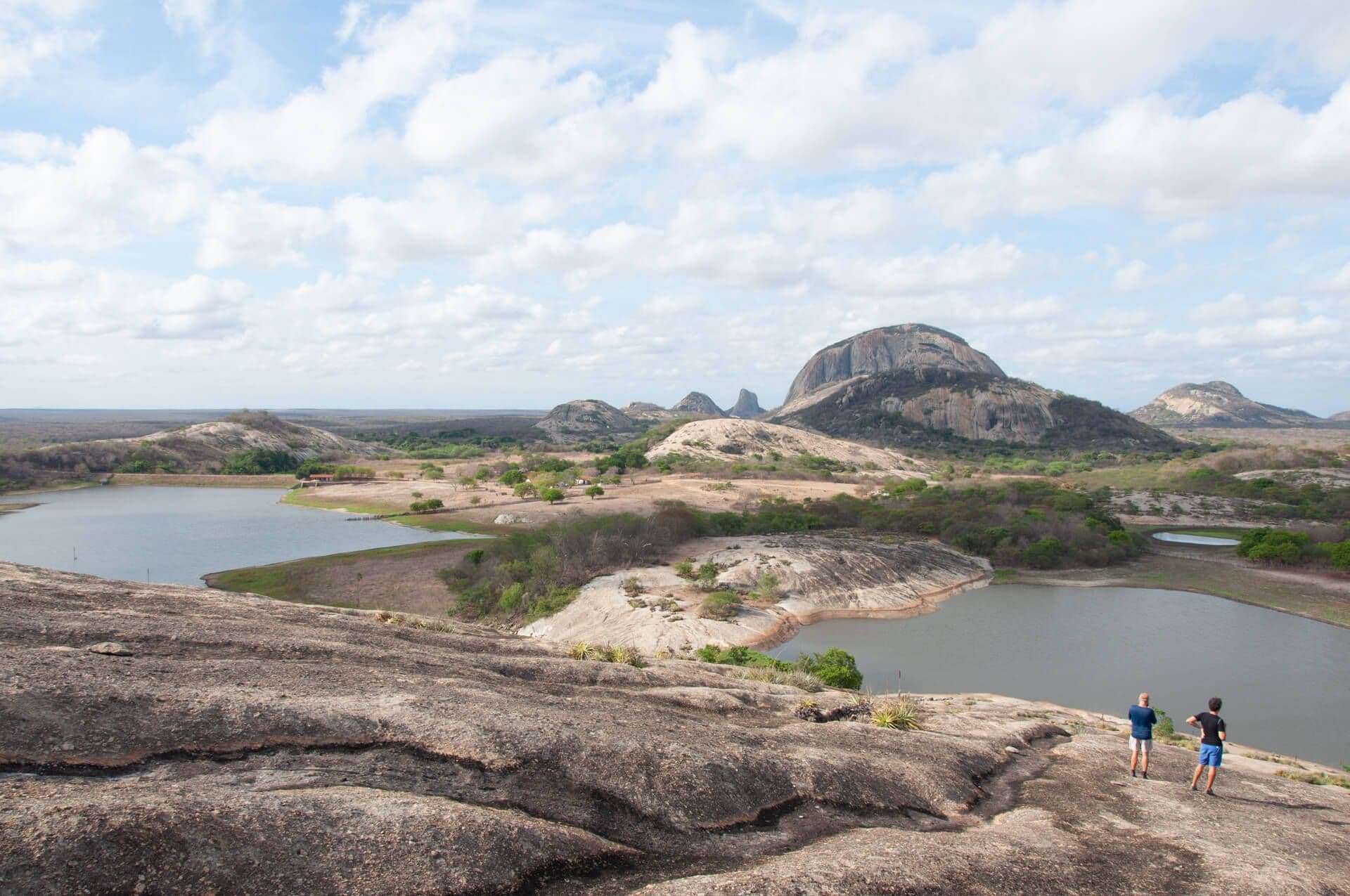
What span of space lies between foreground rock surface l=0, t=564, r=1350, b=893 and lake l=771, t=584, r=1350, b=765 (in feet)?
64.4

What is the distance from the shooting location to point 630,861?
7.74m

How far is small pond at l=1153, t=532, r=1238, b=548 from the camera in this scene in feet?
233

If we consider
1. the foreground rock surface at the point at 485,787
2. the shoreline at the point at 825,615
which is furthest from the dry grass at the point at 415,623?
the shoreline at the point at 825,615

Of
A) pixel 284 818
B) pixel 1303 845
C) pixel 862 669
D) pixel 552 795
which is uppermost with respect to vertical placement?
pixel 284 818

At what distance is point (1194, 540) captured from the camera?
243ft

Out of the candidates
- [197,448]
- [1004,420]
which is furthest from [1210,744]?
[1004,420]

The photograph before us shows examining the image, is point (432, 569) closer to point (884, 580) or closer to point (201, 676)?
point (884, 580)

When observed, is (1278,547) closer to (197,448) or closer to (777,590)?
(777,590)

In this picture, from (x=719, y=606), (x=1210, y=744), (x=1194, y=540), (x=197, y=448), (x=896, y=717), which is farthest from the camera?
(x=197, y=448)

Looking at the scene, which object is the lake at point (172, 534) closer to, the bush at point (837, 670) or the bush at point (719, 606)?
the bush at point (719, 606)

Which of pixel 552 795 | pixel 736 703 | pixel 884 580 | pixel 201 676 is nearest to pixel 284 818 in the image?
pixel 552 795

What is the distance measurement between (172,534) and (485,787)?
3342 inches

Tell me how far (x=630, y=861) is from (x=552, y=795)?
1.25 m

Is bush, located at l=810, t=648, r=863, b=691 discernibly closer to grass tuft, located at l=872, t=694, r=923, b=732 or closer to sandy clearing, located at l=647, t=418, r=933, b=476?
grass tuft, located at l=872, t=694, r=923, b=732
